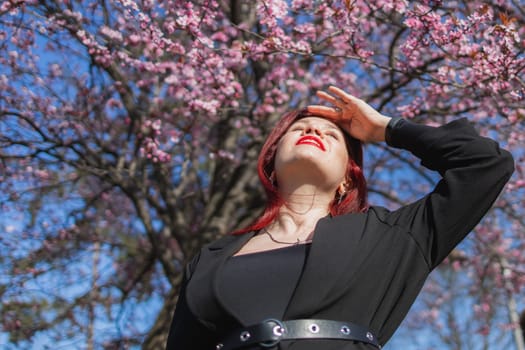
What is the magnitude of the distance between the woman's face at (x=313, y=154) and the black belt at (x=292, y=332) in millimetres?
573

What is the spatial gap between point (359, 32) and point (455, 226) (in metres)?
2.44

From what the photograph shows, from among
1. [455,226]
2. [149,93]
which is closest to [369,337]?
[455,226]

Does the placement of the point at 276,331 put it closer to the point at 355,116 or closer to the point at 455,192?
the point at 455,192

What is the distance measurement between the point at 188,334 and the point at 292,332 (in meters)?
0.39

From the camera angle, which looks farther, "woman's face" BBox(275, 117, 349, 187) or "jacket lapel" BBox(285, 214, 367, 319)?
"woman's face" BBox(275, 117, 349, 187)

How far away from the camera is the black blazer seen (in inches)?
68.5

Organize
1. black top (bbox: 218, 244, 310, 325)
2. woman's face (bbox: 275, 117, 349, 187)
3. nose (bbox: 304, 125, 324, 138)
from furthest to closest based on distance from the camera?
nose (bbox: 304, 125, 324, 138), woman's face (bbox: 275, 117, 349, 187), black top (bbox: 218, 244, 310, 325)

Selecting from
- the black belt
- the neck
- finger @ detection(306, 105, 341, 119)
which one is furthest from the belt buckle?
finger @ detection(306, 105, 341, 119)

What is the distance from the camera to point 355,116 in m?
2.23

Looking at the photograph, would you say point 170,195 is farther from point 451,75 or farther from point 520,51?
point 520,51

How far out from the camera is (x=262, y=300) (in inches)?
69.2

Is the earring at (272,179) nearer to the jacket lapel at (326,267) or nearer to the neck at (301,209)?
the neck at (301,209)

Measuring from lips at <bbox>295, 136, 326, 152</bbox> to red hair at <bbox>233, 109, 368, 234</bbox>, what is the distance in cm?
16

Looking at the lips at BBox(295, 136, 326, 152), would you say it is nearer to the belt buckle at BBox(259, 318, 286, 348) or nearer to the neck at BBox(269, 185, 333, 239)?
the neck at BBox(269, 185, 333, 239)
